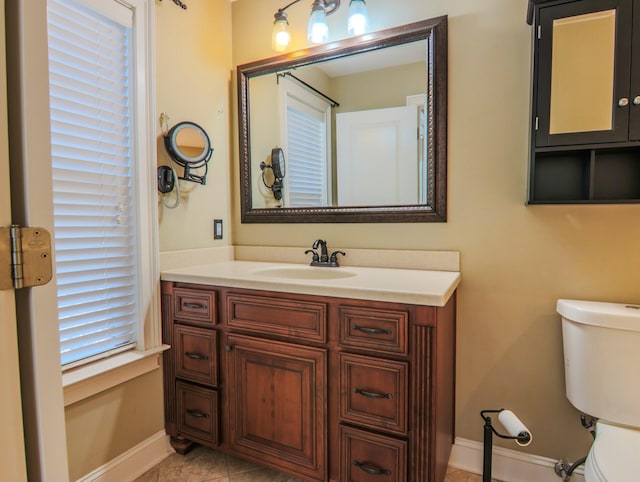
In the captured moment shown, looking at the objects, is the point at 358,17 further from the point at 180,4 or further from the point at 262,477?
the point at 262,477

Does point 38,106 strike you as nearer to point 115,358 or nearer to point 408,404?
point 408,404

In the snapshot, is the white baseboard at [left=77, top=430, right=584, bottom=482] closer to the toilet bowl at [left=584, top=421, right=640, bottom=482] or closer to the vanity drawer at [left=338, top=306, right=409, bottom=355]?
the toilet bowl at [left=584, top=421, right=640, bottom=482]

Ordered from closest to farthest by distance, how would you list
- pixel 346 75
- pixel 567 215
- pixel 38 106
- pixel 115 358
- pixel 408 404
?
1. pixel 38 106
2. pixel 408 404
3. pixel 567 215
4. pixel 115 358
5. pixel 346 75

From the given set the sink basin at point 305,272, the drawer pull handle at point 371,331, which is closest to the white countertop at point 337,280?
the sink basin at point 305,272

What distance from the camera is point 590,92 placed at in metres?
1.31

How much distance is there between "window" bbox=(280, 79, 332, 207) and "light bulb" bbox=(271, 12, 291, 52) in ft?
0.61

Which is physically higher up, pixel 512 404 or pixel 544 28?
pixel 544 28

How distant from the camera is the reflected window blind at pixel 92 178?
4.48 ft

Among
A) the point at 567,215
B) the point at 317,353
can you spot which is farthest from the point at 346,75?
the point at 317,353

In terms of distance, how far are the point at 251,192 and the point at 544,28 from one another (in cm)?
159

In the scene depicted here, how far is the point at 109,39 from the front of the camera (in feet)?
5.00

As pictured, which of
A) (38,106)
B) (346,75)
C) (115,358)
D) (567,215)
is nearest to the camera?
(38,106)

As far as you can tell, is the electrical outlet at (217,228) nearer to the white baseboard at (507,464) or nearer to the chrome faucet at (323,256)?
the chrome faucet at (323,256)

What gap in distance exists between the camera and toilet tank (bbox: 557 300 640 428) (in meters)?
1.22
